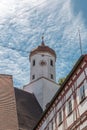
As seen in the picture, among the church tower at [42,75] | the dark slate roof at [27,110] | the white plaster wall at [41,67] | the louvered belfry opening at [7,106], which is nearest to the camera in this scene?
the louvered belfry opening at [7,106]

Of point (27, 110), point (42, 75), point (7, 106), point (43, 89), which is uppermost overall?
point (7, 106)

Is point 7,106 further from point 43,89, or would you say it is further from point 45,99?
point 43,89

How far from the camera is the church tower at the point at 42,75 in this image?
39.6 meters

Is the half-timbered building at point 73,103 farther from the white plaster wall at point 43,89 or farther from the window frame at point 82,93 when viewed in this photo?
the white plaster wall at point 43,89

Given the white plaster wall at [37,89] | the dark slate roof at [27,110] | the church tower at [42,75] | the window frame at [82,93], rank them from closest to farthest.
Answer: the window frame at [82,93] < the dark slate roof at [27,110] < the white plaster wall at [37,89] < the church tower at [42,75]

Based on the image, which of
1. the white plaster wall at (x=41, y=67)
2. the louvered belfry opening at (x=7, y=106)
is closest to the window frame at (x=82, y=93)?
the louvered belfry opening at (x=7, y=106)

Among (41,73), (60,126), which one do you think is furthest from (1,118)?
(41,73)

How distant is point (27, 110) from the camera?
115ft

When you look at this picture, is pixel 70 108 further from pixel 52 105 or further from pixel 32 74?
pixel 32 74

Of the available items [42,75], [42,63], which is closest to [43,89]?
[42,75]

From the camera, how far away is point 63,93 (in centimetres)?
1873

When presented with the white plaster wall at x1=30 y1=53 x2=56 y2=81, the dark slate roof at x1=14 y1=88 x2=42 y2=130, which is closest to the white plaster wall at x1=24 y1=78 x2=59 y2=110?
the dark slate roof at x1=14 y1=88 x2=42 y2=130

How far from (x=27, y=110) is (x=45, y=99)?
457 centimetres

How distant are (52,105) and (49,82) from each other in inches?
785
